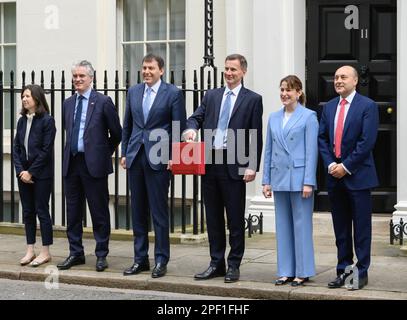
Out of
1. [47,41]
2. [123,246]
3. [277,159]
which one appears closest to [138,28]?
[47,41]

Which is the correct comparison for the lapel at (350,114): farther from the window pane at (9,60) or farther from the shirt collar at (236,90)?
the window pane at (9,60)

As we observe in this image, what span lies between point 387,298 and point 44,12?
760 cm

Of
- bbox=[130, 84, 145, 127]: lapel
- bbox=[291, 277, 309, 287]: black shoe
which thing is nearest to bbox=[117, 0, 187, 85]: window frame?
bbox=[130, 84, 145, 127]: lapel

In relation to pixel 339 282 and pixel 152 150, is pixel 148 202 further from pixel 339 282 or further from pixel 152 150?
pixel 339 282

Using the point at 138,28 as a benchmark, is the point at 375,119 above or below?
below

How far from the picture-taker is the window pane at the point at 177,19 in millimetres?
13055

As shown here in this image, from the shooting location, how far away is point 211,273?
888cm

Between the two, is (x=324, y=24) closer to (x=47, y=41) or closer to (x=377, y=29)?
(x=377, y=29)

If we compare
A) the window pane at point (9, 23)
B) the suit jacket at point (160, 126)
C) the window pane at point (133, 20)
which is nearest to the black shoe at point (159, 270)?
the suit jacket at point (160, 126)

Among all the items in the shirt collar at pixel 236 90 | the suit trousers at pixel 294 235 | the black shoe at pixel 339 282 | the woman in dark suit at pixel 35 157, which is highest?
the shirt collar at pixel 236 90

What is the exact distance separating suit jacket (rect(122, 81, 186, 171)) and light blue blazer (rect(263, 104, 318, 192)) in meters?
1.08

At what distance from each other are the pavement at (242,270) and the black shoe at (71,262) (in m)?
0.06

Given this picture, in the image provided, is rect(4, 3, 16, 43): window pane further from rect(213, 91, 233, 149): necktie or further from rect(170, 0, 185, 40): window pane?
rect(213, 91, 233, 149): necktie

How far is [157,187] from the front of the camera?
29.9ft
